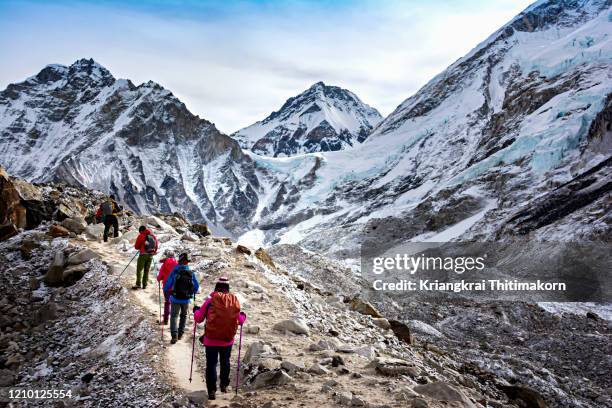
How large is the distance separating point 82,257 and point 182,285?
8.42 meters

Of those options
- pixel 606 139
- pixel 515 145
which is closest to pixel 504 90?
pixel 515 145

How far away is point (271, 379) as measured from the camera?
9.34 meters

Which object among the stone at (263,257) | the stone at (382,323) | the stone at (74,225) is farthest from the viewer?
the stone at (263,257)

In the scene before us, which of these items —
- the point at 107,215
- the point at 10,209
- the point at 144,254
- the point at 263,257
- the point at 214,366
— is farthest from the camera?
the point at 263,257

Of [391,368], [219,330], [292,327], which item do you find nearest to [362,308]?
[292,327]

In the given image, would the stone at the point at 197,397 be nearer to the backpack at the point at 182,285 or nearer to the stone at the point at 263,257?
the backpack at the point at 182,285

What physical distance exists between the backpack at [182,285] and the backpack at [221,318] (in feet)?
8.08

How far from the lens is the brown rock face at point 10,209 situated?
68.9 ft

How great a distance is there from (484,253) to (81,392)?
78926mm

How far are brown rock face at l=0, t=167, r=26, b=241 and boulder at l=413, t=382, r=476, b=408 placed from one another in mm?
19317

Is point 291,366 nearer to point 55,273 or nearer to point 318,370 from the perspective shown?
point 318,370

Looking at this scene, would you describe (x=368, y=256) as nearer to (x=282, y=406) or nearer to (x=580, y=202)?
(x=580, y=202)

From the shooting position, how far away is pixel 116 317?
13195mm

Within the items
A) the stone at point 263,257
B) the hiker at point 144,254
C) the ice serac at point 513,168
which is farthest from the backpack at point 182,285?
the ice serac at point 513,168
